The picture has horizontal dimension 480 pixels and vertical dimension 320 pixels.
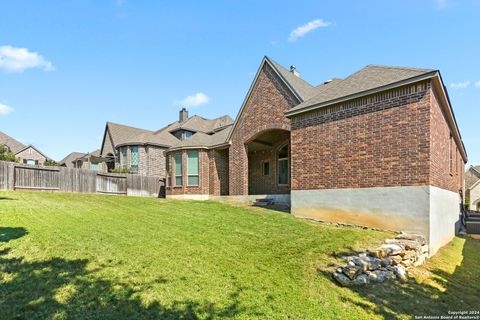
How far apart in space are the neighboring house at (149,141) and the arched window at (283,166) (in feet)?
34.9

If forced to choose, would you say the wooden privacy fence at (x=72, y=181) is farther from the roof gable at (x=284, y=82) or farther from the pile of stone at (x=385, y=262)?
the pile of stone at (x=385, y=262)

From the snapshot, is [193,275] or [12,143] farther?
[12,143]

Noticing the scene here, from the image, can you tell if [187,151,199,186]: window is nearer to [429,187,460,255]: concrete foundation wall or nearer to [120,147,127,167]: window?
[120,147,127,167]: window

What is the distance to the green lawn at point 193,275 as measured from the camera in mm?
4309

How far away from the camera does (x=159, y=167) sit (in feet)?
93.8

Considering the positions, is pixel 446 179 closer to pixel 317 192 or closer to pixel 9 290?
pixel 317 192

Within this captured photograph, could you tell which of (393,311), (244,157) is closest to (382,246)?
(393,311)

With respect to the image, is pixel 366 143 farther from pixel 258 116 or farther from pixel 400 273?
pixel 258 116

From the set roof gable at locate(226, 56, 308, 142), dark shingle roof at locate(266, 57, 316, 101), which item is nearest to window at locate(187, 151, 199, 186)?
roof gable at locate(226, 56, 308, 142)

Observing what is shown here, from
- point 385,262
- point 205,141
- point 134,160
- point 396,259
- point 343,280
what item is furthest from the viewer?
point 134,160

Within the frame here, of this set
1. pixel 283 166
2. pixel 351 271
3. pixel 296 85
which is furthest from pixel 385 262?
pixel 283 166

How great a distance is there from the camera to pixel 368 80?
11.0m

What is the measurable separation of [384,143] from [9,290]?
10.2 metres

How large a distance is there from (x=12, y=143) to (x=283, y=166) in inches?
1518
